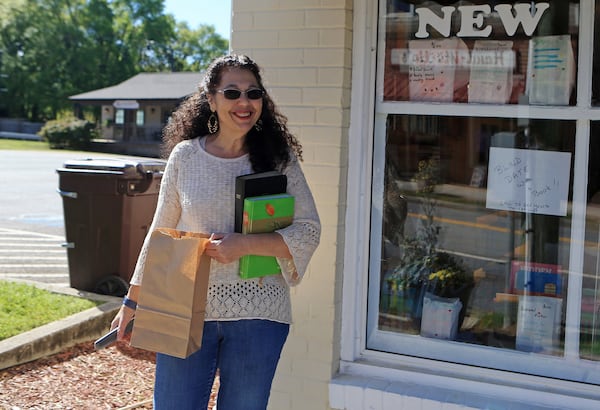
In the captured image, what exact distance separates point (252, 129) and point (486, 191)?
4.15 feet

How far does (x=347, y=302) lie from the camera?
11.5 feet

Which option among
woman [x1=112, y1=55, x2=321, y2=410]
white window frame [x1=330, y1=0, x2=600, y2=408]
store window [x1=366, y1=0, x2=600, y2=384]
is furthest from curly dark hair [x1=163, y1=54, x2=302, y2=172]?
store window [x1=366, y1=0, x2=600, y2=384]

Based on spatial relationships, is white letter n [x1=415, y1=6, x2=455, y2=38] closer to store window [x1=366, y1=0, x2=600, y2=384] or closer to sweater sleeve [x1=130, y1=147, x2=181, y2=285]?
store window [x1=366, y1=0, x2=600, y2=384]

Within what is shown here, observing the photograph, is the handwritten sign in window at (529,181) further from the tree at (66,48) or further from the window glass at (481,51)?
the tree at (66,48)

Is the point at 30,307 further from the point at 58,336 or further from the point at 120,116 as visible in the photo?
the point at 120,116

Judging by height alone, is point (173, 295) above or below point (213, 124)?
below

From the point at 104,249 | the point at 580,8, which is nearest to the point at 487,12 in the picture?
the point at 580,8

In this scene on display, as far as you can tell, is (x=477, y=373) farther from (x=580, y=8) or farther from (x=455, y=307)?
(x=580, y=8)

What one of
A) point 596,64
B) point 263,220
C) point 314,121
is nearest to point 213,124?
point 263,220

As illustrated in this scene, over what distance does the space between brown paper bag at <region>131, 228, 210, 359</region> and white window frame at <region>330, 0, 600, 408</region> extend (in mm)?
1148

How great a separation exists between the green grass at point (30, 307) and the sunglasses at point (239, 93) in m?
3.26

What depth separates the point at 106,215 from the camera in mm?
6258

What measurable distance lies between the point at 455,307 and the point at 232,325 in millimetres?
1357

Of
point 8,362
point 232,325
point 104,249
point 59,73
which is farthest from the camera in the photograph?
point 59,73
